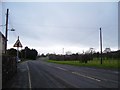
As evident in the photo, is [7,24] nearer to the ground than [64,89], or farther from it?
farther from it

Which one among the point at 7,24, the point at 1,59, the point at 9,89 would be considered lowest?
the point at 9,89

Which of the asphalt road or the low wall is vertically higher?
the low wall

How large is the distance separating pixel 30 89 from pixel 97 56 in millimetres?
94087

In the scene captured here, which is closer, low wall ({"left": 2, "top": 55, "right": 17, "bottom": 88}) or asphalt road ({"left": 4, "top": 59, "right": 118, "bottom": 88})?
asphalt road ({"left": 4, "top": 59, "right": 118, "bottom": 88})

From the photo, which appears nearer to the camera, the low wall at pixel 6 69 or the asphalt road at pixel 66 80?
the asphalt road at pixel 66 80

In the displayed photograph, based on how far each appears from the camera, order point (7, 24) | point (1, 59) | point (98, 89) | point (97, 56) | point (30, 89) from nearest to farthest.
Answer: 1. point (98, 89)
2. point (30, 89)
3. point (1, 59)
4. point (7, 24)
5. point (97, 56)

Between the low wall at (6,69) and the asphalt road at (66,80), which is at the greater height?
the low wall at (6,69)

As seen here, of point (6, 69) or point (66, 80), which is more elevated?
point (6, 69)

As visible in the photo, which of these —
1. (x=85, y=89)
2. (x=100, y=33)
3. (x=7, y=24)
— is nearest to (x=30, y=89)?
(x=85, y=89)

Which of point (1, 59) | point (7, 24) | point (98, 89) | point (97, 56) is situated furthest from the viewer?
point (97, 56)

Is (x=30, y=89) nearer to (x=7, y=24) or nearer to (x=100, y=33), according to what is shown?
(x=7, y=24)

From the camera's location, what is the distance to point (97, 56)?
107 m

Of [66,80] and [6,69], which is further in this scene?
[6,69]

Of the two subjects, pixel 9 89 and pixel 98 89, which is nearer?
pixel 98 89
